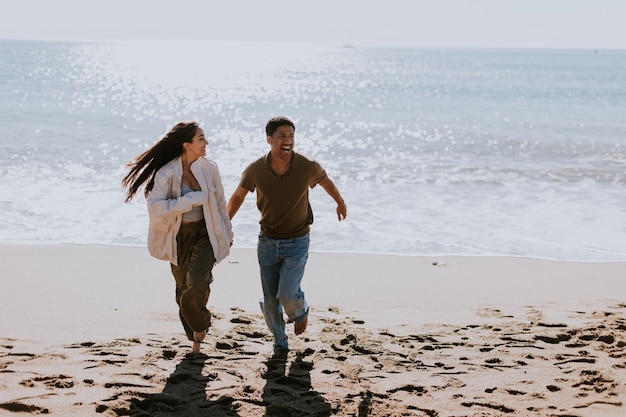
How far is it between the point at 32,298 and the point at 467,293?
416 centimetres

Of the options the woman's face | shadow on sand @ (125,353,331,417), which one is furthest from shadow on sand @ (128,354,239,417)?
the woman's face

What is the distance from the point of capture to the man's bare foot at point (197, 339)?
5457mm

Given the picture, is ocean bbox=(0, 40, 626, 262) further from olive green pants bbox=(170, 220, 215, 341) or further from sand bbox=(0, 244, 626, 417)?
olive green pants bbox=(170, 220, 215, 341)

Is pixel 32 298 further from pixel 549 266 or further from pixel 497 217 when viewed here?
pixel 497 217

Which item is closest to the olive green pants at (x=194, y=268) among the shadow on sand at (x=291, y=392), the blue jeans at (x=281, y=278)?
the blue jeans at (x=281, y=278)

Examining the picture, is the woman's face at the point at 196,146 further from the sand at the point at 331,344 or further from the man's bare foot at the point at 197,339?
the sand at the point at 331,344

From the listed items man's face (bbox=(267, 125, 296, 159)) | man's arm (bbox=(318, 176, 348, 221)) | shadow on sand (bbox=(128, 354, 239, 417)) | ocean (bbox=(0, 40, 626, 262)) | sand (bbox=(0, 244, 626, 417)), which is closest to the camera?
shadow on sand (bbox=(128, 354, 239, 417))

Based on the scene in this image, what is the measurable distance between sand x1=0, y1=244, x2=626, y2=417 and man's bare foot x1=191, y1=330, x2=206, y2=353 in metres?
0.07

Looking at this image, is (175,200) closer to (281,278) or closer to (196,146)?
(196,146)

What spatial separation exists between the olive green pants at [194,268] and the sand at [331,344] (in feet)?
1.08

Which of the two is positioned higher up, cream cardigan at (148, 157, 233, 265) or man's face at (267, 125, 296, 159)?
man's face at (267, 125, 296, 159)

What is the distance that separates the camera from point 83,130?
26.0 metres

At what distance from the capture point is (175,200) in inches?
204

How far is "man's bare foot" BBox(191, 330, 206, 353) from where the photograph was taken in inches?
215
